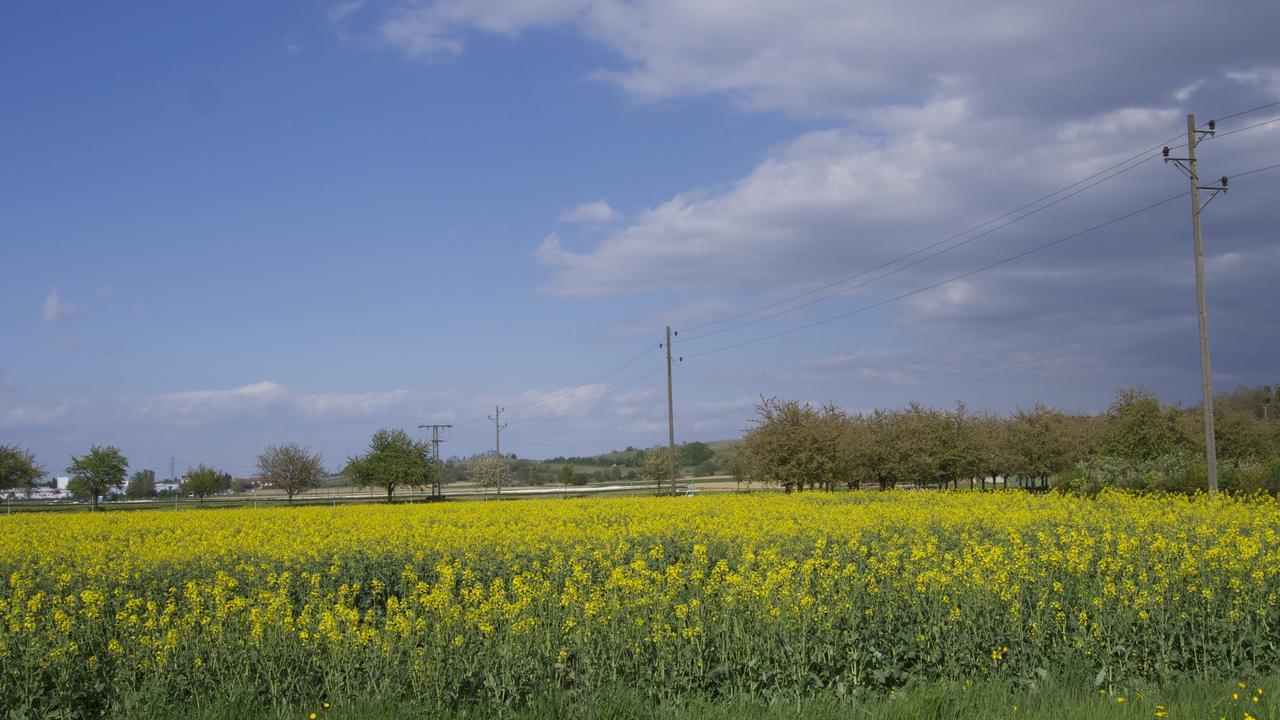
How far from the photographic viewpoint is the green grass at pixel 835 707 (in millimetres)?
7078

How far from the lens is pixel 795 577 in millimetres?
10180

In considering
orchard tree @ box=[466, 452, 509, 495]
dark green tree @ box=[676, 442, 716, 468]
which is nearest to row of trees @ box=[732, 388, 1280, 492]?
orchard tree @ box=[466, 452, 509, 495]

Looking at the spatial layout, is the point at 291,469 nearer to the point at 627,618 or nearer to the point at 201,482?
the point at 201,482

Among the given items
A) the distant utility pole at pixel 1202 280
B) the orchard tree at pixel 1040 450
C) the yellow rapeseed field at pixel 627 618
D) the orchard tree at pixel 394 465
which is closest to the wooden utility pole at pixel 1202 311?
the distant utility pole at pixel 1202 280

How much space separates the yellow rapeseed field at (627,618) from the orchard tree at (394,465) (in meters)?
48.6

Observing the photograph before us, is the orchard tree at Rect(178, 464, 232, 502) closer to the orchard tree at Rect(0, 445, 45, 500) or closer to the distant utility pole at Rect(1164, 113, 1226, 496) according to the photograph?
the orchard tree at Rect(0, 445, 45, 500)

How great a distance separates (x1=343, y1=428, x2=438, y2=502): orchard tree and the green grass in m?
54.4

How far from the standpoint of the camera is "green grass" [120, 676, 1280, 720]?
7078 millimetres

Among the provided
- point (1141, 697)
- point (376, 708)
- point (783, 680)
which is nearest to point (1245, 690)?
point (1141, 697)

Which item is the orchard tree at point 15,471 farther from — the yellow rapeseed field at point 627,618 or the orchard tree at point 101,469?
the yellow rapeseed field at point 627,618

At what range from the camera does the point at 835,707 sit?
746 centimetres

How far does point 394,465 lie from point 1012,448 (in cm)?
3922

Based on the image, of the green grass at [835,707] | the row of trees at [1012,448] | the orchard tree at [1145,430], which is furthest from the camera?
the orchard tree at [1145,430]

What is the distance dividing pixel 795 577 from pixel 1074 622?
2.77 metres
